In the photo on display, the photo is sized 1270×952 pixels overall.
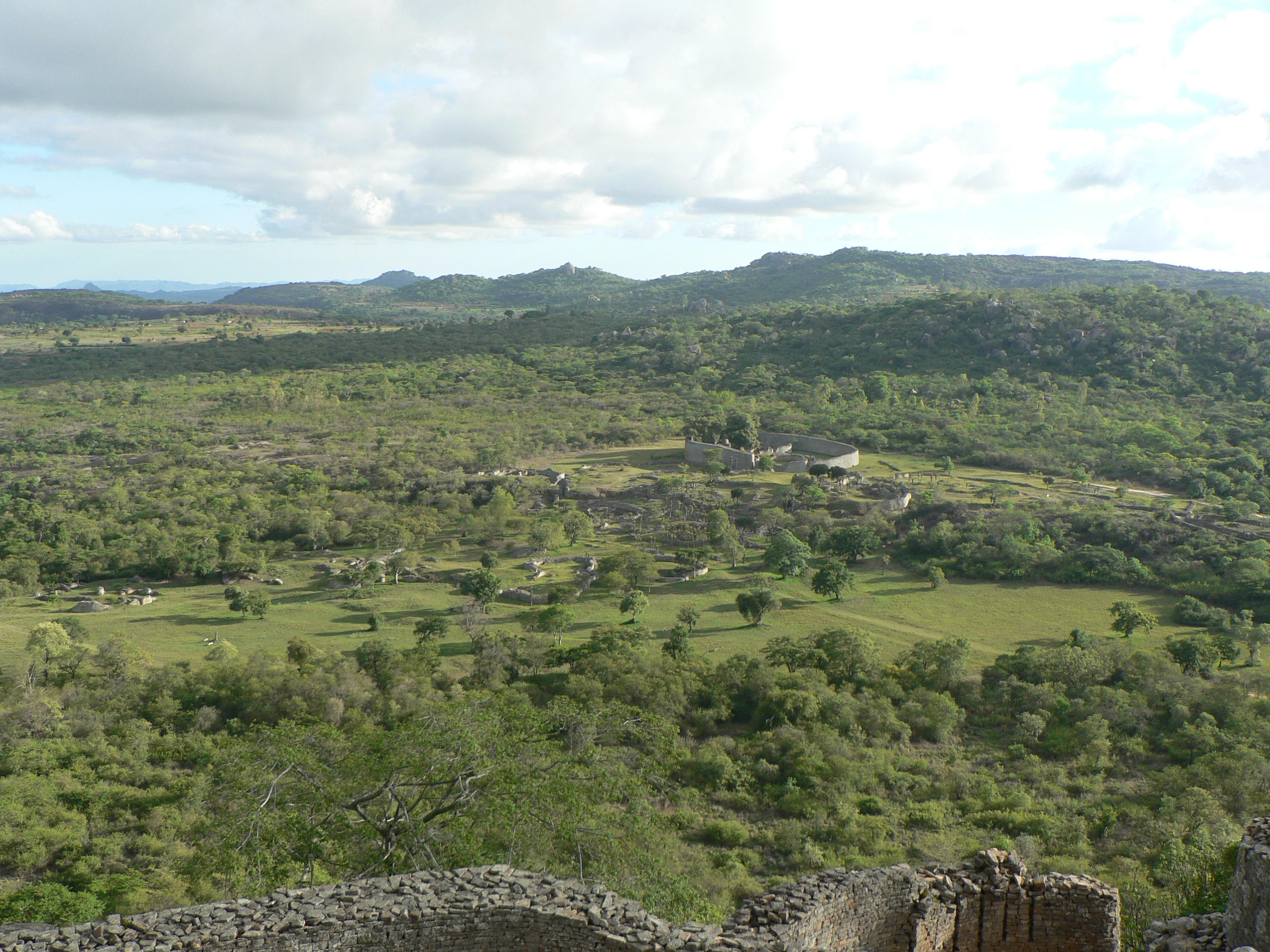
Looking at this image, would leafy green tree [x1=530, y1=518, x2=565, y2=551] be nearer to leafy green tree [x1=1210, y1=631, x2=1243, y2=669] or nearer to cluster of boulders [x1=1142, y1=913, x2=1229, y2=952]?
leafy green tree [x1=1210, y1=631, x2=1243, y2=669]

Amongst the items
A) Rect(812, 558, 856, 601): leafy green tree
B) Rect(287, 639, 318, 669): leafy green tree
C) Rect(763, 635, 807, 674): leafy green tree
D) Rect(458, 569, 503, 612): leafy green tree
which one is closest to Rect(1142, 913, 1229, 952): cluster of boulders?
Rect(763, 635, 807, 674): leafy green tree

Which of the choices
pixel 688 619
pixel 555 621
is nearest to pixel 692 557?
pixel 688 619

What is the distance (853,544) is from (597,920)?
1261 inches

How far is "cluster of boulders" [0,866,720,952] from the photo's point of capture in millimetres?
7480

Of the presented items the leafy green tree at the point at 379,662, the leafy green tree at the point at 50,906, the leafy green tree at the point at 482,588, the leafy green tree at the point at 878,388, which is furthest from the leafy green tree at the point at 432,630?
the leafy green tree at the point at 878,388

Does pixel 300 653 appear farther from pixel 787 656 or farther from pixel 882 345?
pixel 882 345

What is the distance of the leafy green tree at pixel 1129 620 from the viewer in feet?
94.7

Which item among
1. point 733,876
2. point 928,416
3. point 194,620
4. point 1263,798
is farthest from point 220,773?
point 928,416

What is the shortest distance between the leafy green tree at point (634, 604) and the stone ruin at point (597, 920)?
21.2 meters

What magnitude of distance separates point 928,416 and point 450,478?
38607mm

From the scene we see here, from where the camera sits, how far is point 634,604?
3056 cm

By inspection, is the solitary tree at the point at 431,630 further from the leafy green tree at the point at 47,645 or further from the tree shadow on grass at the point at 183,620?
the leafy green tree at the point at 47,645

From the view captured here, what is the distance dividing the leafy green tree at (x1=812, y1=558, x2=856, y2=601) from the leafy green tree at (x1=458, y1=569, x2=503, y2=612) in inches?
481

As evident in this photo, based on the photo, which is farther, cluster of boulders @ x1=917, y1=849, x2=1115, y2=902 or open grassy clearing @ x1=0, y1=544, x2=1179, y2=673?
open grassy clearing @ x1=0, y1=544, x2=1179, y2=673
